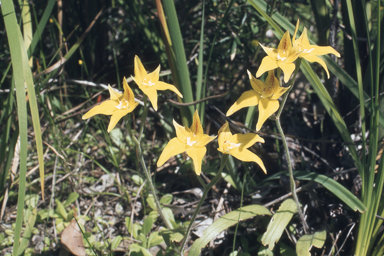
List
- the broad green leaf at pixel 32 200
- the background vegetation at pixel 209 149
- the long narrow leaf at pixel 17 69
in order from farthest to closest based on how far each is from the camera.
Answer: the broad green leaf at pixel 32 200
the background vegetation at pixel 209 149
the long narrow leaf at pixel 17 69

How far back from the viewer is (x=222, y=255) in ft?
6.78

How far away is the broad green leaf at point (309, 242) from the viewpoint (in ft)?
5.78

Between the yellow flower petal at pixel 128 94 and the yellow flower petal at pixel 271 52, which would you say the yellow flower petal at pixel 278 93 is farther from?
the yellow flower petal at pixel 128 94

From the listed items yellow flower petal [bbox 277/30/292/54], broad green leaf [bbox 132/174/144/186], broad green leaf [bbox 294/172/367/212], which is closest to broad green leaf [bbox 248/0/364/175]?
broad green leaf [bbox 294/172/367/212]

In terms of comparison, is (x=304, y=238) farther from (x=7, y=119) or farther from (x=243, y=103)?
(x=7, y=119)

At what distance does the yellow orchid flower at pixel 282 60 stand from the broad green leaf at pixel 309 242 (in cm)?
107

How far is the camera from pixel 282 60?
1446 mm

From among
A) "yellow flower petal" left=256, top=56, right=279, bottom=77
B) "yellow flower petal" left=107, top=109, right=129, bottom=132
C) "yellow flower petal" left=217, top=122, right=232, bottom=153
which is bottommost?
"yellow flower petal" left=217, top=122, right=232, bottom=153

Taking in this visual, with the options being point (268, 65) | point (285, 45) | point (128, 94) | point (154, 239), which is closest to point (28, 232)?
point (154, 239)

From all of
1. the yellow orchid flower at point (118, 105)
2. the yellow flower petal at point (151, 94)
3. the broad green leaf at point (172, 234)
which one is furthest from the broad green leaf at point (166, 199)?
the yellow flower petal at point (151, 94)

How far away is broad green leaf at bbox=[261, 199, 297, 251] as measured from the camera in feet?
5.89

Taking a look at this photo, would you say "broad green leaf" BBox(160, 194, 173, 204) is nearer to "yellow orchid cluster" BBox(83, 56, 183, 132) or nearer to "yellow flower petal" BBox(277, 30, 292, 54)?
"yellow orchid cluster" BBox(83, 56, 183, 132)

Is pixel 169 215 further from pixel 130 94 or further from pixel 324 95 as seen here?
pixel 324 95

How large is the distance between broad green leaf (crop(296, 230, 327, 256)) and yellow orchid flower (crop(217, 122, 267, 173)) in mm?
745
